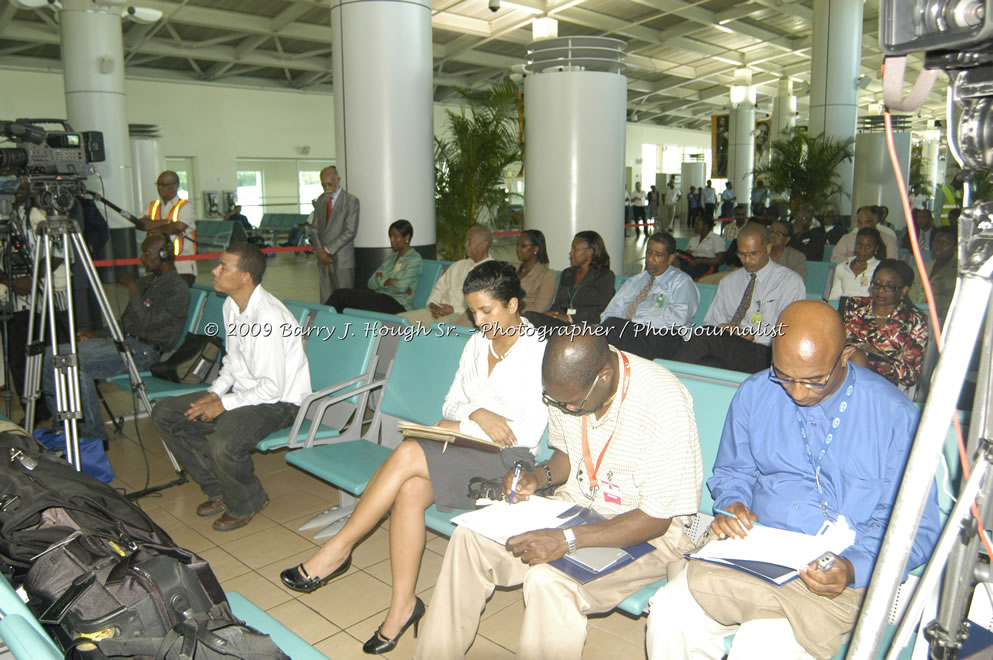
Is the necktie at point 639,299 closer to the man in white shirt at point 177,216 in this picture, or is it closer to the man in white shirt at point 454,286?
the man in white shirt at point 454,286

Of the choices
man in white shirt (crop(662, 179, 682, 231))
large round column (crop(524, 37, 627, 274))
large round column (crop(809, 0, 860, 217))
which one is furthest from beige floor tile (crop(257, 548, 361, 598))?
man in white shirt (crop(662, 179, 682, 231))

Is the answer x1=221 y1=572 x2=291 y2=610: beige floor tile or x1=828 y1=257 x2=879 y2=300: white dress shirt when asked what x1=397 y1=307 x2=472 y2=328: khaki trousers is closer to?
x1=221 y1=572 x2=291 y2=610: beige floor tile

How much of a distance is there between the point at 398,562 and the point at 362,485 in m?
0.48

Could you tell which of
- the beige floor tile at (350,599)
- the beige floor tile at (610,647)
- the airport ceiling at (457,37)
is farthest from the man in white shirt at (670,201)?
the beige floor tile at (610,647)

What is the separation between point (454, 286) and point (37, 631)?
4360 mm

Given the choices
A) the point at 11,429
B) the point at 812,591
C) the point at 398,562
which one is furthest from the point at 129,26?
the point at 812,591

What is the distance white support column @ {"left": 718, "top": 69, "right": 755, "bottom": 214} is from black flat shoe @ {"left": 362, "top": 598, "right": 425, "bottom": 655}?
81.3 ft

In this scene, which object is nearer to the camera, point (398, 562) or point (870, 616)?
point (870, 616)

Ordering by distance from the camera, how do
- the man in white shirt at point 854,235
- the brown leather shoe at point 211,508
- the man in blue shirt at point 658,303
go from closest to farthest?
the brown leather shoe at point 211,508 < the man in blue shirt at point 658,303 < the man in white shirt at point 854,235

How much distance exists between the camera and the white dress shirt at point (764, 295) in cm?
443

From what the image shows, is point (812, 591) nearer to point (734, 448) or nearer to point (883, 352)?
point (734, 448)

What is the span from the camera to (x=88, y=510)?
1980 millimetres

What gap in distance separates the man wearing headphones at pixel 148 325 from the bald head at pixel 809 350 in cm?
392

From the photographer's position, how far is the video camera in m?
3.62
